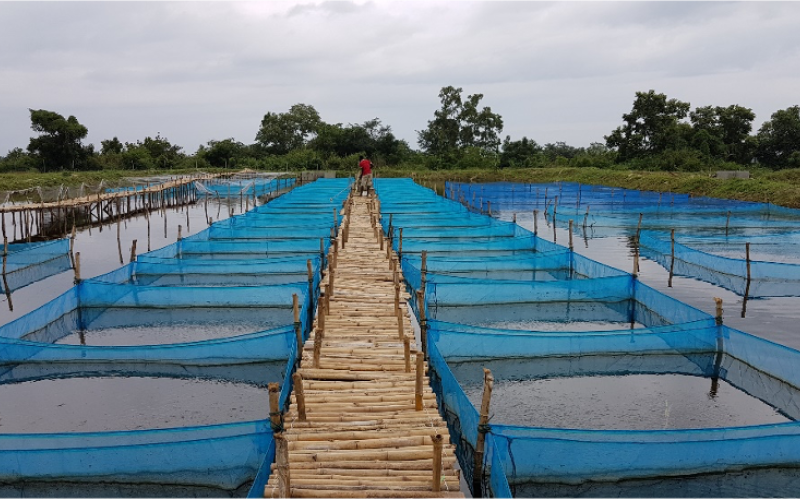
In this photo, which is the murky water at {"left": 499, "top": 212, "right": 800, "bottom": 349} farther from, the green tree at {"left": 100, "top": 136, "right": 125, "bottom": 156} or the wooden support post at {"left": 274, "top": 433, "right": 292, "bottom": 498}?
the green tree at {"left": 100, "top": 136, "right": 125, "bottom": 156}

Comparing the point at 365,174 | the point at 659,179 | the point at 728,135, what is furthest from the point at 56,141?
the point at 728,135

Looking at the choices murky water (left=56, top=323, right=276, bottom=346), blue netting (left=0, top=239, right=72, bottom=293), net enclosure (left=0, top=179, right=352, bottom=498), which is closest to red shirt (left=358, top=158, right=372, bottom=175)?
net enclosure (left=0, top=179, right=352, bottom=498)

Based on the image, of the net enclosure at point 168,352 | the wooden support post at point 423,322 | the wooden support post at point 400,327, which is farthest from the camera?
the wooden support post at point 400,327

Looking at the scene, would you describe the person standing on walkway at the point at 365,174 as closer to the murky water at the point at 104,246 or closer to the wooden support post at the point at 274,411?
the murky water at the point at 104,246

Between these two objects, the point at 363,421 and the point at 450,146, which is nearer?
the point at 363,421

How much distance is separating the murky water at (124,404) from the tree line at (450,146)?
33749 mm

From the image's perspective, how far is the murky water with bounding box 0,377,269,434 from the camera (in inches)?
275

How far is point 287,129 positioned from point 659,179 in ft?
109

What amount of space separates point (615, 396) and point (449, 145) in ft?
140

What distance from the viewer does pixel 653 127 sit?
130ft

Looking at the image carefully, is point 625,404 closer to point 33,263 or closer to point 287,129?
point 33,263

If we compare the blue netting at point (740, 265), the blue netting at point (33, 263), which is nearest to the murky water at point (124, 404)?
the blue netting at point (33, 263)

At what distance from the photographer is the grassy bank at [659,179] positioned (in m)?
24.5

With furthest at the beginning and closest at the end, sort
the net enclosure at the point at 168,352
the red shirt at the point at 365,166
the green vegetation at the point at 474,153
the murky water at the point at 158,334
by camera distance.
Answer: the green vegetation at the point at 474,153 → the red shirt at the point at 365,166 → the murky water at the point at 158,334 → the net enclosure at the point at 168,352
